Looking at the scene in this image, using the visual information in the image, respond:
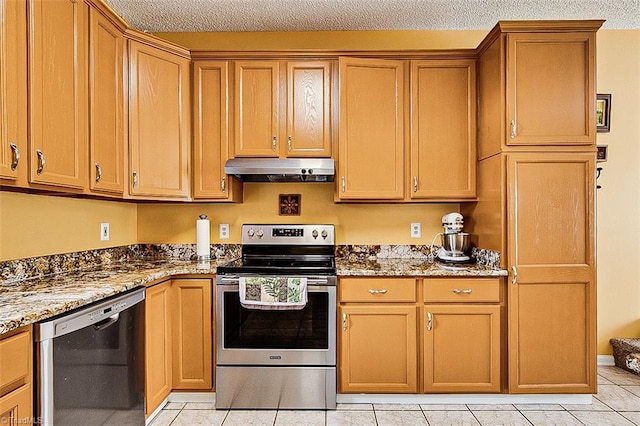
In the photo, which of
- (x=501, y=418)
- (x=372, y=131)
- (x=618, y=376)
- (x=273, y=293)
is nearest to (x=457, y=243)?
(x=372, y=131)

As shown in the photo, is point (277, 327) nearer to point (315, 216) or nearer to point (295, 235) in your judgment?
point (295, 235)

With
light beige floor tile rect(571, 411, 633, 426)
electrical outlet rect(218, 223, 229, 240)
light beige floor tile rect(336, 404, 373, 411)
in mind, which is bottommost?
light beige floor tile rect(336, 404, 373, 411)

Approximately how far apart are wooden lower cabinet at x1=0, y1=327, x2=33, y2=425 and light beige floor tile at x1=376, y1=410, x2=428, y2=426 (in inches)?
68.5

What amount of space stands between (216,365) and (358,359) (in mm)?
882

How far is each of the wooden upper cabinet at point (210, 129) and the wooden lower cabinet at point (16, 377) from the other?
5.35 ft

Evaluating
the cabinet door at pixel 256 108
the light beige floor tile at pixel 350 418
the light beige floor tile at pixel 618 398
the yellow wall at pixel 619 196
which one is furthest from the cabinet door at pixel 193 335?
the yellow wall at pixel 619 196

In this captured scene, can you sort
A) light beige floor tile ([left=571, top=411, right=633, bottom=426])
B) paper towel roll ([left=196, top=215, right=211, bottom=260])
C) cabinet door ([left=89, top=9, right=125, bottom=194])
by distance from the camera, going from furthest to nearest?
paper towel roll ([left=196, top=215, right=211, bottom=260])
light beige floor tile ([left=571, top=411, right=633, bottom=426])
cabinet door ([left=89, top=9, right=125, bottom=194])

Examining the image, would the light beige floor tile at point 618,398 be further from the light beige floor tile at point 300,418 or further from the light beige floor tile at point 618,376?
the light beige floor tile at point 300,418

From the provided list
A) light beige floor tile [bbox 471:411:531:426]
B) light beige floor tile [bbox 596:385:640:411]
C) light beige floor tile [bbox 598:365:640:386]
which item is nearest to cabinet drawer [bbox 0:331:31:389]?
light beige floor tile [bbox 471:411:531:426]

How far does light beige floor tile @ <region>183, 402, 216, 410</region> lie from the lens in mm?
2512

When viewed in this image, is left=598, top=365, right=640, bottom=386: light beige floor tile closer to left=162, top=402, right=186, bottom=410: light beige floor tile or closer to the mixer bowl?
the mixer bowl

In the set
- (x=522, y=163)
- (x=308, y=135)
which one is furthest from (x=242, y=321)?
(x=522, y=163)

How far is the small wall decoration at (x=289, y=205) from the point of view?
10.4ft

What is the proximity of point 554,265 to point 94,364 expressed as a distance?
2488 mm
